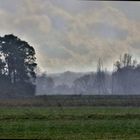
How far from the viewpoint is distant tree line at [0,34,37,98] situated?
244 ft

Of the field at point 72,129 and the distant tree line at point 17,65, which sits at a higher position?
the distant tree line at point 17,65

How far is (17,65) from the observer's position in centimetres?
7550

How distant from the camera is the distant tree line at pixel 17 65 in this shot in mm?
74375

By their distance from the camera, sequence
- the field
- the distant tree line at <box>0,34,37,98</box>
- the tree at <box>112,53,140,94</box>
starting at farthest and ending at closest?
1. the tree at <box>112,53,140,94</box>
2. the distant tree line at <box>0,34,37,98</box>
3. the field

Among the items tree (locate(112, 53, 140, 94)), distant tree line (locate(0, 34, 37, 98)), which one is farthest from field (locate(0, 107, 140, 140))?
tree (locate(112, 53, 140, 94))

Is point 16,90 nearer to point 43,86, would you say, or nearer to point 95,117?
point 95,117

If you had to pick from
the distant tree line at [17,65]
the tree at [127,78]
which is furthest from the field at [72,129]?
the tree at [127,78]

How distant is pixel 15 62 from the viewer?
248 ft

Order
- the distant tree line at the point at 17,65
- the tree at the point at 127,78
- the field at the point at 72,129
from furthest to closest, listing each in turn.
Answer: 1. the tree at the point at 127,78
2. the distant tree line at the point at 17,65
3. the field at the point at 72,129

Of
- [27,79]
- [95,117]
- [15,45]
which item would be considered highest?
[15,45]

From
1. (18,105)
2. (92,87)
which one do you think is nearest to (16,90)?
(18,105)

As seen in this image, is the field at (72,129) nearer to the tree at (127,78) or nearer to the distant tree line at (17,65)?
the distant tree line at (17,65)

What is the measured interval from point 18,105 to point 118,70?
8917 centimetres

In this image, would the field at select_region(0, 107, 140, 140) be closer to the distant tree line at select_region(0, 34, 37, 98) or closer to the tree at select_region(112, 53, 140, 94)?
the distant tree line at select_region(0, 34, 37, 98)
